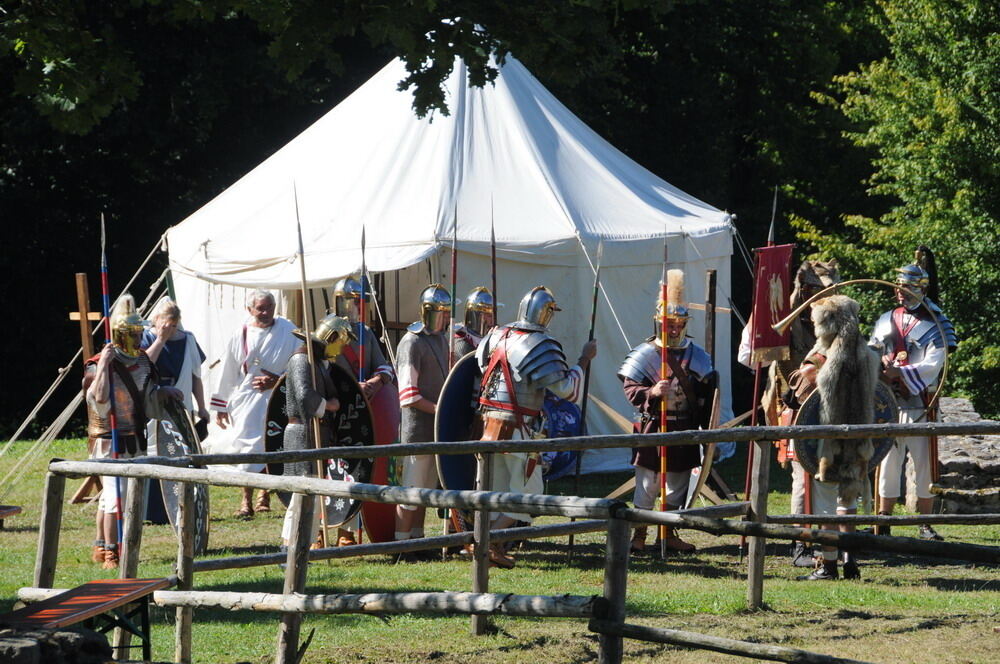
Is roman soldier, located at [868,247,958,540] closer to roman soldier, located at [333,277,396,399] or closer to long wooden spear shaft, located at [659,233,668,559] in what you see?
long wooden spear shaft, located at [659,233,668,559]

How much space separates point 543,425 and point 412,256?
3498mm

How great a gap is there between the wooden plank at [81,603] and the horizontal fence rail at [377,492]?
0.35 metres

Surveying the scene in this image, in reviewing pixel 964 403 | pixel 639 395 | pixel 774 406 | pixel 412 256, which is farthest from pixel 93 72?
pixel 964 403

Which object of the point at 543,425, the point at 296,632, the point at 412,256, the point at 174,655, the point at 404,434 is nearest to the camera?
the point at 296,632

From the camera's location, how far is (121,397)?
7.67 meters

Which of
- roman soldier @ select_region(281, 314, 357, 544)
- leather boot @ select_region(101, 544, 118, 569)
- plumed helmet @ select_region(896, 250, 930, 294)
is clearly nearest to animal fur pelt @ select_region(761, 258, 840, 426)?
plumed helmet @ select_region(896, 250, 930, 294)

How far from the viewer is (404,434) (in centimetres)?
Result: 844

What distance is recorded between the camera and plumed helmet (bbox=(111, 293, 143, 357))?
7.68m

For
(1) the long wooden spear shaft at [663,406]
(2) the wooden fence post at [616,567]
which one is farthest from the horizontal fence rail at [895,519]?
(2) the wooden fence post at [616,567]

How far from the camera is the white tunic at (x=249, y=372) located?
383 inches

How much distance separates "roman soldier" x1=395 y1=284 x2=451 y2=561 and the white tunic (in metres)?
1.46

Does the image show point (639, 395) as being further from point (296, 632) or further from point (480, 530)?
point (296, 632)

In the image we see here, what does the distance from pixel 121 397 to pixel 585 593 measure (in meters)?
2.80

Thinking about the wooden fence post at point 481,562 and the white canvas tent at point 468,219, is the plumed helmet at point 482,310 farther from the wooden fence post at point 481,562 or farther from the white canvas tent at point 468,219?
the wooden fence post at point 481,562
